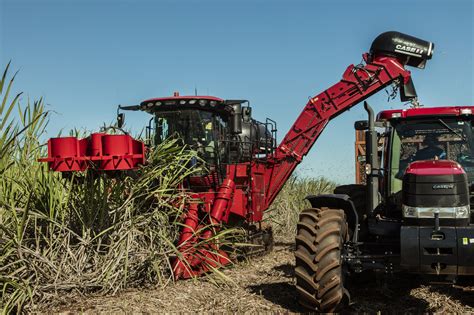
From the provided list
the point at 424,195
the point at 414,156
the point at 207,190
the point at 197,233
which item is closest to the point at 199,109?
the point at 207,190

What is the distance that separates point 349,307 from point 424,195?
1.46m

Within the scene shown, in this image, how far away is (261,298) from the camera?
231 inches

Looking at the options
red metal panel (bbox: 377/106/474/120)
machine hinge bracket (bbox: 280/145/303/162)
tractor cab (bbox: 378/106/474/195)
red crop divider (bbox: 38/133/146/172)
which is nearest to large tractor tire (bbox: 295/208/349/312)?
tractor cab (bbox: 378/106/474/195)

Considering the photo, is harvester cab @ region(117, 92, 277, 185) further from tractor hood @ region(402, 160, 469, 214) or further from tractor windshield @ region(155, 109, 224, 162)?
tractor hood @ region(402, 160, 469, 214)

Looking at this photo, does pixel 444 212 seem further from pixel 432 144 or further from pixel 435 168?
pixel 432 144

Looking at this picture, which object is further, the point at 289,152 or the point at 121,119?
the point at 289,152

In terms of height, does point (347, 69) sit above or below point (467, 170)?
above

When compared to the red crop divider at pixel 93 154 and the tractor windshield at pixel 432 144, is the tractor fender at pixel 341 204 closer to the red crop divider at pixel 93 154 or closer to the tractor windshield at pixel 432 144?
the tractor windshield at pixel 432 144

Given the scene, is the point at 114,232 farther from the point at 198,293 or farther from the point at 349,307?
the point at 349,307

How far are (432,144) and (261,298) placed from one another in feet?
8.40

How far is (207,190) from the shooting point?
841 centimetres

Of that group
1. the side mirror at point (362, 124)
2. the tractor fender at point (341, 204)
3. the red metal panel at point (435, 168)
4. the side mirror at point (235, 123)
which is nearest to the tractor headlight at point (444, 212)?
the red metal panel at point (435, 168)

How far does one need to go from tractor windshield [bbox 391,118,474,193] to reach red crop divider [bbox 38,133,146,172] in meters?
2.85

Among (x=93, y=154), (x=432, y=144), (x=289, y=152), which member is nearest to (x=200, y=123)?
(x=289, y=152)
